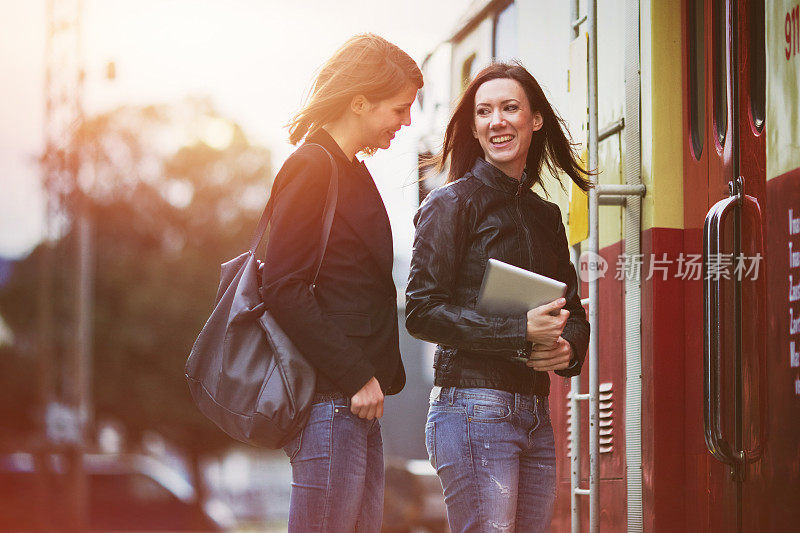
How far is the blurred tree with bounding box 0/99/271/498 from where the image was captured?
2855cm

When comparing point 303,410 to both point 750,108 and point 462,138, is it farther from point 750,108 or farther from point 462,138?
point 750,108

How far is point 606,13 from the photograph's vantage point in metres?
4.52

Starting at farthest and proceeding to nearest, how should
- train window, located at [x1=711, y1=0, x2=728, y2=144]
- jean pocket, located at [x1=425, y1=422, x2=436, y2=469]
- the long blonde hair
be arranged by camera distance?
train window, located at [x1=711, y1=0, x2=728, y2=144], jean pocket, located at [x1=425, y1=422, x2=436, y2=469], the long blonde hair

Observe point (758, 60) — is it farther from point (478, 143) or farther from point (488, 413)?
point (488, 413)

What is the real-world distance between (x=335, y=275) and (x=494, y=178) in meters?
0.61

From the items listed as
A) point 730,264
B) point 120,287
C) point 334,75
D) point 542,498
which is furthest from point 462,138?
point 120,287

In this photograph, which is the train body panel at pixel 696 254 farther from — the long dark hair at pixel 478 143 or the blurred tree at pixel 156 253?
the blurred tree at pixel 156 253

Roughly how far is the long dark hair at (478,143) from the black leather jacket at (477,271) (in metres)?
0.15

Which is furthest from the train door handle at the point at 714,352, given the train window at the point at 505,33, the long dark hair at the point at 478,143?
the train window at the point at 505,33

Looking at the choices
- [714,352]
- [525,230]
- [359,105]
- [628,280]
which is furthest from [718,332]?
[359,105]

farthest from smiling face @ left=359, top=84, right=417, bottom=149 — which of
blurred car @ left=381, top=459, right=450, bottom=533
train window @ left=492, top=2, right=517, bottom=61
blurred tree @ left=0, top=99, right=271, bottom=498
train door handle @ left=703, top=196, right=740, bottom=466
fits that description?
blurred tree @ left=0, top=99, right=271, bottom=498

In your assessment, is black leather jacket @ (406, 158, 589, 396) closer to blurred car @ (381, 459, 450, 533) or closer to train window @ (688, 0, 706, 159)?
train window @ (688, 0, 706, 159)

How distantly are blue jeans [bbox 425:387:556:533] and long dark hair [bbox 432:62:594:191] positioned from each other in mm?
697

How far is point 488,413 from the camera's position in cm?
265
